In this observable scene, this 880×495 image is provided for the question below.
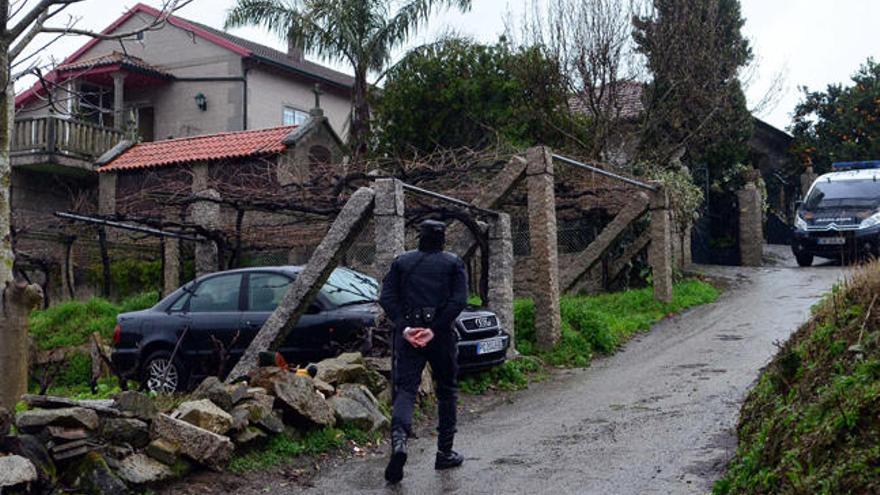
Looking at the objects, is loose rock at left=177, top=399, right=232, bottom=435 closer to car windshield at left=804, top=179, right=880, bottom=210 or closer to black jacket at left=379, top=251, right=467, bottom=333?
black jacket at left=379, top=251, right=467, bottom=333

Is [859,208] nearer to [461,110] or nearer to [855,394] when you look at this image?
[461,110]

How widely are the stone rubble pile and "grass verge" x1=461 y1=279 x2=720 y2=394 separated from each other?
2.65 m

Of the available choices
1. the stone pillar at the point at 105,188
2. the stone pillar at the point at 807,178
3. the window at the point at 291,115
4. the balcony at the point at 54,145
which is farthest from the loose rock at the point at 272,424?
the window at the point at 291,115

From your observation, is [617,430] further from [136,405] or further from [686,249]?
[686,249]

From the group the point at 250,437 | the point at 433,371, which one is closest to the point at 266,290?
the point at 250,437

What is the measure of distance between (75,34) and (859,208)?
57.9ft

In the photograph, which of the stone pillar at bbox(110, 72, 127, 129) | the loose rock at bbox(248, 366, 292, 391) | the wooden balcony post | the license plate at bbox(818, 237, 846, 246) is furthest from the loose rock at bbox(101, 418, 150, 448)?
the stone pillar at bbox(110, 72, 127, 129)

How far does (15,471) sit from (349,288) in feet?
18.4

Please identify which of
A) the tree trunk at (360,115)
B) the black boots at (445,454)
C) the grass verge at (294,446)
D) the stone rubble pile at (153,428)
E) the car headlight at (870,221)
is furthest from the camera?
the tree trunk at (360,115)

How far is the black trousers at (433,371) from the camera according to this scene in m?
7.12

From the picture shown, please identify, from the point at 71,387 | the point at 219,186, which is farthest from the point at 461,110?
the point at 71,387

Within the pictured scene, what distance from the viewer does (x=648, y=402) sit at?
9.68 meters

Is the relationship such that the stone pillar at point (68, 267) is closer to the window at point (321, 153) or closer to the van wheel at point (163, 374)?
the window at point (321, 153)

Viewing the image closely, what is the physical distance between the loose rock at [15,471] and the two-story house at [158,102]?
856 inches
